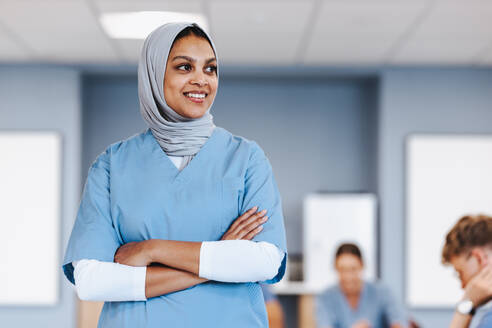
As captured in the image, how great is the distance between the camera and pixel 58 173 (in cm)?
523

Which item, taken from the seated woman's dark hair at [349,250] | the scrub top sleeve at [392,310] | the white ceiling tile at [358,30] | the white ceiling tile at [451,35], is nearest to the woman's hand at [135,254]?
the scrub top sleeve at [392,310]

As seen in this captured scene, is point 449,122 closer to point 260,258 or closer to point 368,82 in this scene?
point 368,82

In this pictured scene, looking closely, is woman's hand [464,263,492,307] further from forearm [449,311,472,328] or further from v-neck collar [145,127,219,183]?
v-neck collar [145,127,219,183]

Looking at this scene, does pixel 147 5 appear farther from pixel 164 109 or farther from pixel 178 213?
pixel 178 213

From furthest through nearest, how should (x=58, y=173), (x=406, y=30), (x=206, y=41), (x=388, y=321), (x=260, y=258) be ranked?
(x=58, y=173)
(x=406, y=30)
(x=388, y=321)
(x=206, y=41)
(x=260, y=258)

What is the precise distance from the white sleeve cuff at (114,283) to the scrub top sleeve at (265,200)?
245mm

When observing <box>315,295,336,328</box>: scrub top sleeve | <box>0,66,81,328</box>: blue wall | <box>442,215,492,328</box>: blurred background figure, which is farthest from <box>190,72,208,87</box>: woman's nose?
<box>0,66,81,328</box>: blue wall

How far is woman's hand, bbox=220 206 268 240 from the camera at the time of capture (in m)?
1.18

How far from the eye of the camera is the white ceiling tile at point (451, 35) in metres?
3.81

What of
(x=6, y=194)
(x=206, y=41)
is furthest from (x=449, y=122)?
(x=206, y=41)

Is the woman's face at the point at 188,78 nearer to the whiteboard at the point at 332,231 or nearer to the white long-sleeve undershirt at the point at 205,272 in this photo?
the white long-sleeve undershirt at the point at 205,272

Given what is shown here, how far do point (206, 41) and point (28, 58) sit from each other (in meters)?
4.24

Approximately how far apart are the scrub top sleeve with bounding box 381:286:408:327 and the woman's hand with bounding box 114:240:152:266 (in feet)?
8.13

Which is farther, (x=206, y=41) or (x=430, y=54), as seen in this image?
(x=430, y=54)
